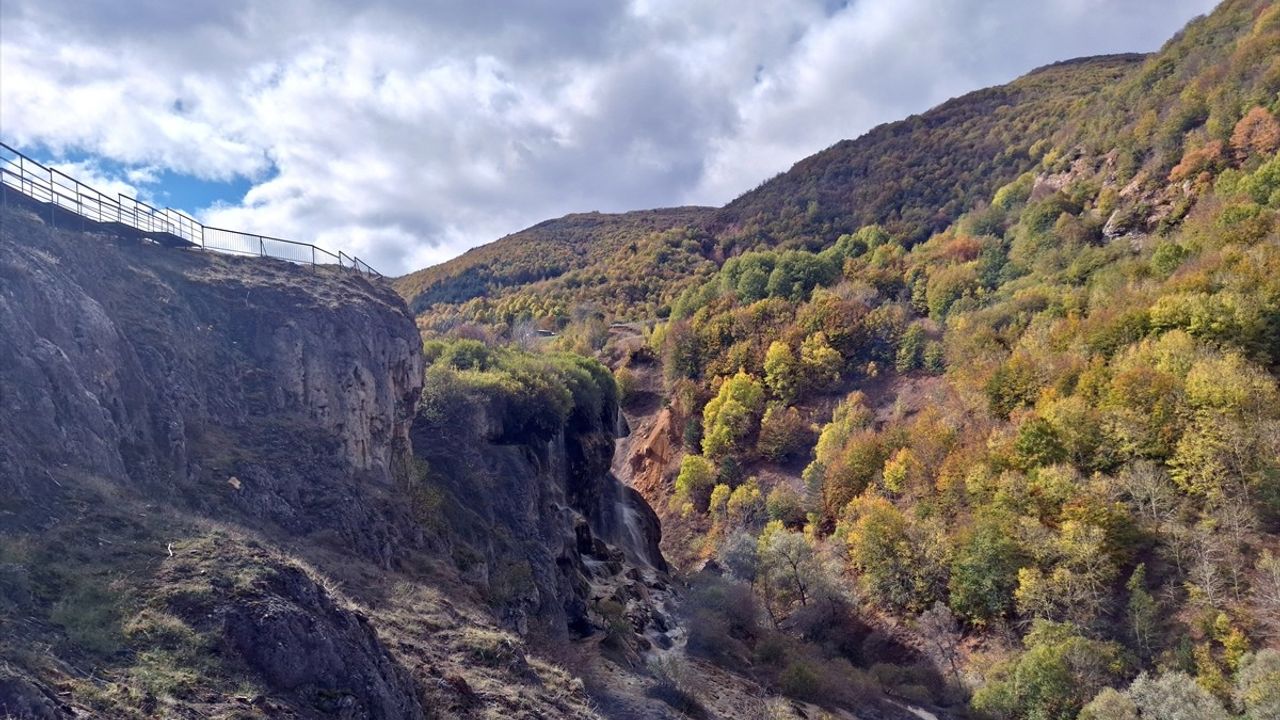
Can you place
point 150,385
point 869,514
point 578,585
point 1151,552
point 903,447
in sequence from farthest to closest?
point 903,447
point 869,514
point 1151,552
point 578,585
point 150,385

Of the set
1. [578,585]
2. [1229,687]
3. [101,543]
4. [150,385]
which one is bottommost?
[1229,687]

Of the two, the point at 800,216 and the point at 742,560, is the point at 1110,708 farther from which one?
the point at 800,216

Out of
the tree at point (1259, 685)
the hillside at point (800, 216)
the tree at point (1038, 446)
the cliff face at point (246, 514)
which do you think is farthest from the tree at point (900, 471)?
the hillside at point (800, 216)

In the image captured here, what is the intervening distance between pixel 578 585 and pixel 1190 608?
28.1 m

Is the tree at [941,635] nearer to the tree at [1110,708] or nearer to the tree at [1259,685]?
the tree at [1110,708]

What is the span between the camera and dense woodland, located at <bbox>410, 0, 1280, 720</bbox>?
35.8 m

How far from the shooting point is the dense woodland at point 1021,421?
118ft

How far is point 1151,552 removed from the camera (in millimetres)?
39812

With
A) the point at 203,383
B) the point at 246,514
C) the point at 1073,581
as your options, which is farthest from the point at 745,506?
the point at 246,514

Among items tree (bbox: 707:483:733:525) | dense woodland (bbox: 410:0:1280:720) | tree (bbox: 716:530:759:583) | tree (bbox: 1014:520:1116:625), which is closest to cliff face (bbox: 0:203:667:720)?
dense woodland (bbox: 410:0:1280:720)

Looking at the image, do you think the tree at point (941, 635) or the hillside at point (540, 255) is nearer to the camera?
the tree at point (941, 635)

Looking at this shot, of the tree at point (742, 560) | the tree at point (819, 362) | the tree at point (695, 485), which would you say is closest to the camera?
the tree at point (742, 560)

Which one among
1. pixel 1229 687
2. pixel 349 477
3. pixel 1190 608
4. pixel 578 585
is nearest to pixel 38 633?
pixel 349 477

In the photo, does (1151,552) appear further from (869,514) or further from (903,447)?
(903,447)
